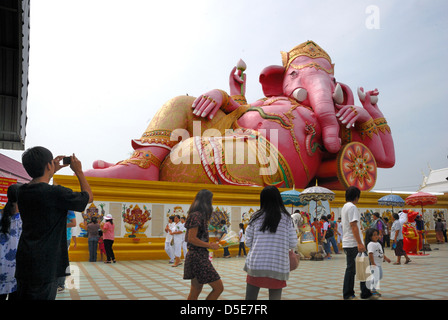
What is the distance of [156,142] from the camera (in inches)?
422

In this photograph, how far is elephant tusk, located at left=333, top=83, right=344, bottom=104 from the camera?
12.6 meters

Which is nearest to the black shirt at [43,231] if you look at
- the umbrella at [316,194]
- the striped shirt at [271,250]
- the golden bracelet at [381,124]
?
the striped shirt at [271,250]

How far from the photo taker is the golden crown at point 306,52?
13.8m

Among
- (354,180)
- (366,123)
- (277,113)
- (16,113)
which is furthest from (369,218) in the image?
(16,113)

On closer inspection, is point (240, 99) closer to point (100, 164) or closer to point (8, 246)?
point (100, 164)

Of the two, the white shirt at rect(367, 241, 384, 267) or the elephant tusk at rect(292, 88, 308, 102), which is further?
the elephant tusk at rect(292, 88, 308, 102)

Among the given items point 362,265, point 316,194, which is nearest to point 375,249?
point 362,265

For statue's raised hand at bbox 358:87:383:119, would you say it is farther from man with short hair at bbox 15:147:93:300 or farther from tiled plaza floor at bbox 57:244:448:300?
man with short hair at bbox 15:147:93:300

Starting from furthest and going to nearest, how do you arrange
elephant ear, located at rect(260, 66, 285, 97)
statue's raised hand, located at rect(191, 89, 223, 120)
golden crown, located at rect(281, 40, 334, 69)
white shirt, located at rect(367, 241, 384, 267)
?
elephant ear, located at rect(260, 66, 285, 97)
golden crown, located at rect(281, 40, 334, 69)
statue's raised hand, located at rect(191, 89, 223, 120)
white shirt, located at rect(367, 241, 384, 267)

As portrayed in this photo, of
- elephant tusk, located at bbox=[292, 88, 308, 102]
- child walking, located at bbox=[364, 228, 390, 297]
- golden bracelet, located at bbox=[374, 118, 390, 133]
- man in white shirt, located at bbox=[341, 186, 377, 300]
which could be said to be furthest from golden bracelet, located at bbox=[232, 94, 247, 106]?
man in white shirt, located at bbox=[341, 186, 377, 300]

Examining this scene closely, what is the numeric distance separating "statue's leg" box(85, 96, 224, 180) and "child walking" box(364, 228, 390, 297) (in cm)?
671

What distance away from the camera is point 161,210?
977 centimetres

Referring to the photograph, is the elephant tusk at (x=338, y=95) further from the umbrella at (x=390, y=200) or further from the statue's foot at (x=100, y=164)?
the statue's foot at (x=100, y=164)

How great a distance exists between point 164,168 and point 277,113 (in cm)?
410
